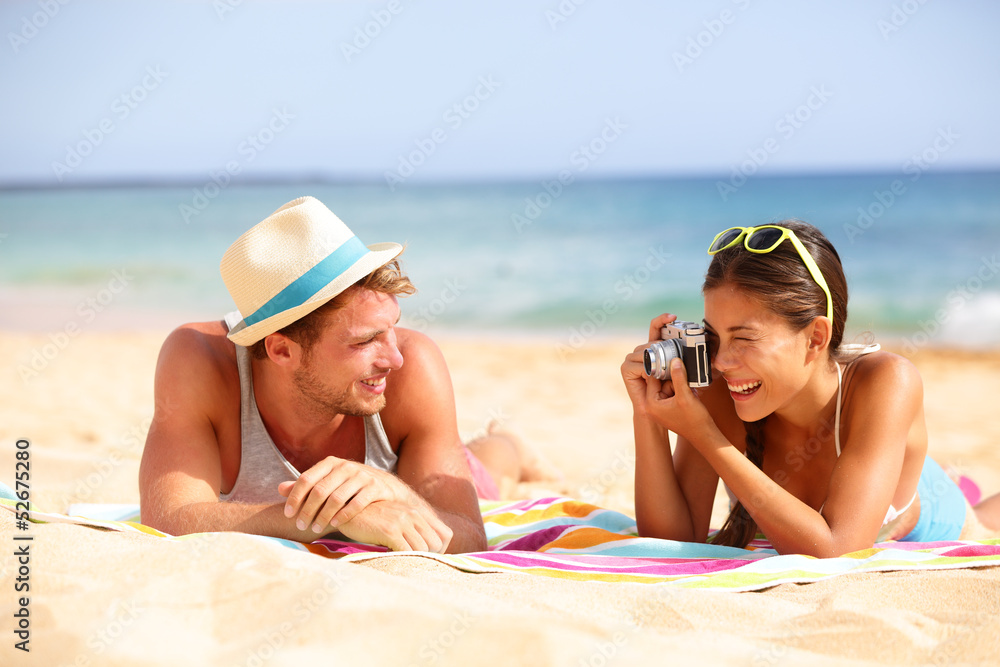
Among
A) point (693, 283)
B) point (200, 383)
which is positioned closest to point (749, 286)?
point (200, 383)

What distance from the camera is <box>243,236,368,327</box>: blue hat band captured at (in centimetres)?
256

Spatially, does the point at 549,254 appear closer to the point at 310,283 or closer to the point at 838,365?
the point at 838,365

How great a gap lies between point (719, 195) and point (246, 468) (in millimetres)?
31018

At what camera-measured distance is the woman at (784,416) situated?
2518 millimetres

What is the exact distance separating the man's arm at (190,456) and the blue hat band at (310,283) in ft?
1.11

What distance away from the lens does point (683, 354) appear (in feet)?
8.79

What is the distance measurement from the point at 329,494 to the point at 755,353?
1362 millimetres

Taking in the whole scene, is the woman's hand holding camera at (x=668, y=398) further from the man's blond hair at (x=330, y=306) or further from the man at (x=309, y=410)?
the man's blond hair at (x=330, y=306)

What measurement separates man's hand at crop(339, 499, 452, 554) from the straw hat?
0.67m

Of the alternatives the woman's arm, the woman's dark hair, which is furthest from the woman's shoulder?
the woman's dark hair

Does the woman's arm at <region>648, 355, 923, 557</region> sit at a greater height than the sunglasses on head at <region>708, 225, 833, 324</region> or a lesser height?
lesser

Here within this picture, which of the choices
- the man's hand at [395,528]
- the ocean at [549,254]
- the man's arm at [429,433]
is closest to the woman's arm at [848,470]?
the ocean at [549,254]

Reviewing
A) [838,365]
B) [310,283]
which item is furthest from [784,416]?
[310,283]

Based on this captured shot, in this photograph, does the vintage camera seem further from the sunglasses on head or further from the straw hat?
the straw hat
